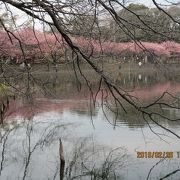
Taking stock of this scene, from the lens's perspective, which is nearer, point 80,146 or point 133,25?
point 133,25

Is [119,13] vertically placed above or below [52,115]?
above

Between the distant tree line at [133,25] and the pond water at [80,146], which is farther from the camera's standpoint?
the pond water at [80,146]

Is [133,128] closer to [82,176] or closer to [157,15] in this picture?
[82,176]

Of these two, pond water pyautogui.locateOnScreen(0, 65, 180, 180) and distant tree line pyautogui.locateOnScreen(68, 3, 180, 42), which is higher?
distant tree line pyautogui.locateOnScreen(68, 3, 180, 42)

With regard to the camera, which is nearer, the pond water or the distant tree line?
the distant tree line

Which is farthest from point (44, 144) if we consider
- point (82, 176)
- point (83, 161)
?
point (82, 176)

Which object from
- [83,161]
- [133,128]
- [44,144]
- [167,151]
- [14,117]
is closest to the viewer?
[83,161]

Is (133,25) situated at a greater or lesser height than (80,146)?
greater

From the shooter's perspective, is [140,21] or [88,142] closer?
[140,21]

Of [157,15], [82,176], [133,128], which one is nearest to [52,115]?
[133,128]

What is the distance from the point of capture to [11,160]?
5.13m

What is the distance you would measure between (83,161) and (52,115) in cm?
388

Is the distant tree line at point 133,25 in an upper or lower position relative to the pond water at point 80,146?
upper

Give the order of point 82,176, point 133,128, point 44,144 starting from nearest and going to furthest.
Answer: point 82,176, point 44,144, point 133,128
